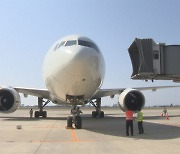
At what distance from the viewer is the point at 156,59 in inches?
485

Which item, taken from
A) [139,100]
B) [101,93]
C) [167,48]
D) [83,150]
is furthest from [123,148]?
[101,93]

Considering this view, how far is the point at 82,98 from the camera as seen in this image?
12.8 m

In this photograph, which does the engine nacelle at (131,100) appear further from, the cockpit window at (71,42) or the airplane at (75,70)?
the cockpit window at (71,42)

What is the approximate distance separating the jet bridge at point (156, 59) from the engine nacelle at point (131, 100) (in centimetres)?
412

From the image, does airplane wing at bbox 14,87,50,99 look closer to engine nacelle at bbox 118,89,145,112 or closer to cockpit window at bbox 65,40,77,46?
engine nacelle at bbox 118,89,145,112

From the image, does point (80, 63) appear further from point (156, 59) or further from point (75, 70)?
point (156, 59)

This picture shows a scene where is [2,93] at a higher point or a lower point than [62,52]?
lower

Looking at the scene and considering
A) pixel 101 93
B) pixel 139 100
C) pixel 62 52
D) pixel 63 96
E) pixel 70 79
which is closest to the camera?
pixel 70 79

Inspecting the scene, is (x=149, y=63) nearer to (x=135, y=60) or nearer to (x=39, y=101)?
(x=135, y=60)

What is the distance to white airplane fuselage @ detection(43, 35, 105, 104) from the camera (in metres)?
10.8

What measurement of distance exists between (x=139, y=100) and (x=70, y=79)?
22.8 feet

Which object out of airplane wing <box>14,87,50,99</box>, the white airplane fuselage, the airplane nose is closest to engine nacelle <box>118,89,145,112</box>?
the white airplane fuselage

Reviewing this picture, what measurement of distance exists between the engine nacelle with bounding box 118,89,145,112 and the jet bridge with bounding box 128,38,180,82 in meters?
4.12

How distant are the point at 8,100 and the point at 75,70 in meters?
8.43
